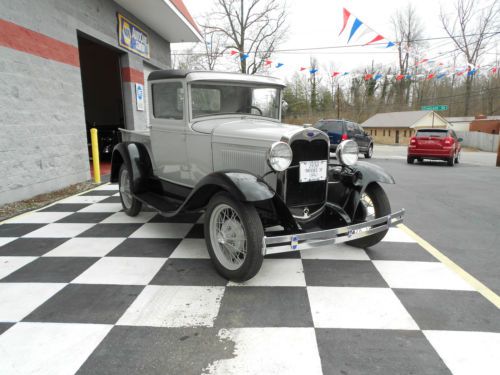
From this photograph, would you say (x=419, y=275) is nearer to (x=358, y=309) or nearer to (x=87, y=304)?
(x=358, y=309)

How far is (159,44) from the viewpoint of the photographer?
37.6 feet

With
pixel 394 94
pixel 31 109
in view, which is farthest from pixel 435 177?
pixel 394 94

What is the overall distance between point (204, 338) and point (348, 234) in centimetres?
134

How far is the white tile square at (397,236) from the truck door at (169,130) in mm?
2291

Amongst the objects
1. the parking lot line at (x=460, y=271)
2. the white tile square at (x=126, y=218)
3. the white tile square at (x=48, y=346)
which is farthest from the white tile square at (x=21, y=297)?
the parking lot line at (x=460, y=271)

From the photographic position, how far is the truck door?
12.0ft

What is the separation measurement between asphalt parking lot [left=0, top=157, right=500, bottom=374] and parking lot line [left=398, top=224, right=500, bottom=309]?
2.2 inches

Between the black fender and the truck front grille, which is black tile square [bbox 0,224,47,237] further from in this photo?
the truck front grille

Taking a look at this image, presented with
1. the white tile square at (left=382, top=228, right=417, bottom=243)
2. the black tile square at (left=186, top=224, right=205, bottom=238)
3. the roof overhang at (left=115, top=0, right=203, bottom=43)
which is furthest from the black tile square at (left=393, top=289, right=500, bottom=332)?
the roof overhang at (left=115, top=0, right=203, bottom=43)

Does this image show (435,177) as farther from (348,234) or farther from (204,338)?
(204,338)

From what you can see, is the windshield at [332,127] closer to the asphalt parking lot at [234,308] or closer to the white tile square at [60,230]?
the asphalt parking lot at [234,308]

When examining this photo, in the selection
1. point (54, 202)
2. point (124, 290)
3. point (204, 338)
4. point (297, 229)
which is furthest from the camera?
point (54, 202)

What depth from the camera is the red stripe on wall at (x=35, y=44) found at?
4711 millimetres

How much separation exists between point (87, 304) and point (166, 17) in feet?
29.7
